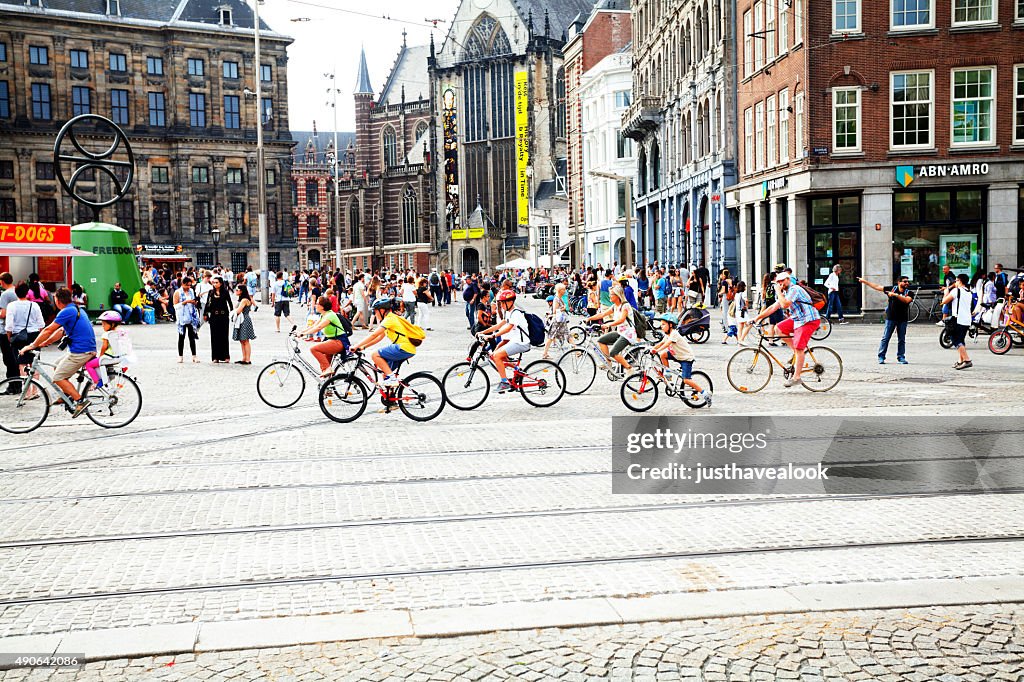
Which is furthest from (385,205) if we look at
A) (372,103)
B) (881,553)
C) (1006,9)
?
(881,553)

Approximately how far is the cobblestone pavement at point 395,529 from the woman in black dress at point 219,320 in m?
8.79

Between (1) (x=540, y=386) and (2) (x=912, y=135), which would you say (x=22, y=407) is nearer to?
(1) (x=540, y=386)

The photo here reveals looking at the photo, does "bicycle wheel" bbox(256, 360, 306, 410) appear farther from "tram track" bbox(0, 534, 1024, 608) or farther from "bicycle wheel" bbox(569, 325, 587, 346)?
"tram track" bbox(0, 534, 1024, 608)

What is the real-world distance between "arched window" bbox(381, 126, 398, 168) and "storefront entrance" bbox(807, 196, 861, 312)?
296ft

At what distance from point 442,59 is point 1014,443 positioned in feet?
338

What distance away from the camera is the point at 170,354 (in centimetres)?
2556

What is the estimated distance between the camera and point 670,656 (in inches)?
216

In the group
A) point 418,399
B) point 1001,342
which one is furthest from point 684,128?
point 418,399

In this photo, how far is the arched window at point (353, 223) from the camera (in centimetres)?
12186

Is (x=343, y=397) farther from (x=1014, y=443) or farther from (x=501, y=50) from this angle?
(x=501, y=50)

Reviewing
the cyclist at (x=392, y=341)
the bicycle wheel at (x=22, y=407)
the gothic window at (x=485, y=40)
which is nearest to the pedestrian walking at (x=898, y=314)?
the cyclist at (x=392, y=341)

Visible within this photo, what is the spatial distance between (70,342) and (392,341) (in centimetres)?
387

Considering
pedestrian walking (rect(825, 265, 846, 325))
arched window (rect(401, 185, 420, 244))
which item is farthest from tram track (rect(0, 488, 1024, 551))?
arched window (rect(401, 185, 420, 244))

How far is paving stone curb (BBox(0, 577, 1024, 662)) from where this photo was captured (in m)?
5.77
